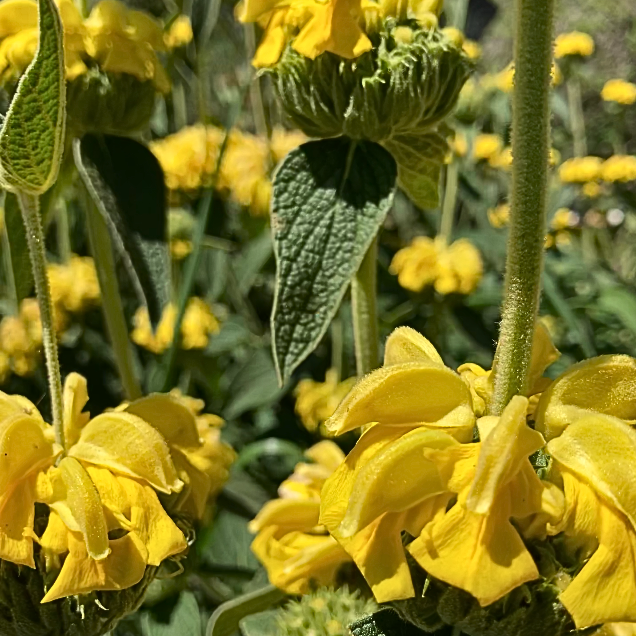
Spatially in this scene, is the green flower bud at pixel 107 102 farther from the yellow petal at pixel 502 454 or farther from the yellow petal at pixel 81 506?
the yellow petal at pixel 502 454

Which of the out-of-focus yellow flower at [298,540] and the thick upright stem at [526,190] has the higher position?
the thick upright stem at [526,190]

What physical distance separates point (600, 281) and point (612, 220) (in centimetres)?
76

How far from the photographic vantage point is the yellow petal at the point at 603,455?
418 millimetres

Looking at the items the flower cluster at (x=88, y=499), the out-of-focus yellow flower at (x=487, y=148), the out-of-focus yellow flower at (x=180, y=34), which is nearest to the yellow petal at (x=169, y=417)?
the flower cluster at (x=88, y=499)

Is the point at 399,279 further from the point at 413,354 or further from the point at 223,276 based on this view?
the point at 413,354

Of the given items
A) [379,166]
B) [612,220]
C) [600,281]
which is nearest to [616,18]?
[612,220]

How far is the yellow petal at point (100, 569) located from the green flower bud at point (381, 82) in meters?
0.34

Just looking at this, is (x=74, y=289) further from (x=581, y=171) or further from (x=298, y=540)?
(x=581, y=171)

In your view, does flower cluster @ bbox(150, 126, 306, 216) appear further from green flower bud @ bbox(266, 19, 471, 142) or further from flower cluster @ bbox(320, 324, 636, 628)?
flower cluster @ bbox(320, 324, 636, 628)

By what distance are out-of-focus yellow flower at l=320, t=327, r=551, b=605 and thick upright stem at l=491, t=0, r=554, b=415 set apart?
0.03 metres

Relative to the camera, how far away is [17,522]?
52 centimetres

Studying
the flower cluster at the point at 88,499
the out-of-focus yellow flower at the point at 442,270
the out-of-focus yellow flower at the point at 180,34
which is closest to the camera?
the flower cluster at the point at 88,499

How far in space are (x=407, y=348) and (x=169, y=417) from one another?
20 cm

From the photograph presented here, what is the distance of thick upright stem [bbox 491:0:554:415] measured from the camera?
40 centimetres
